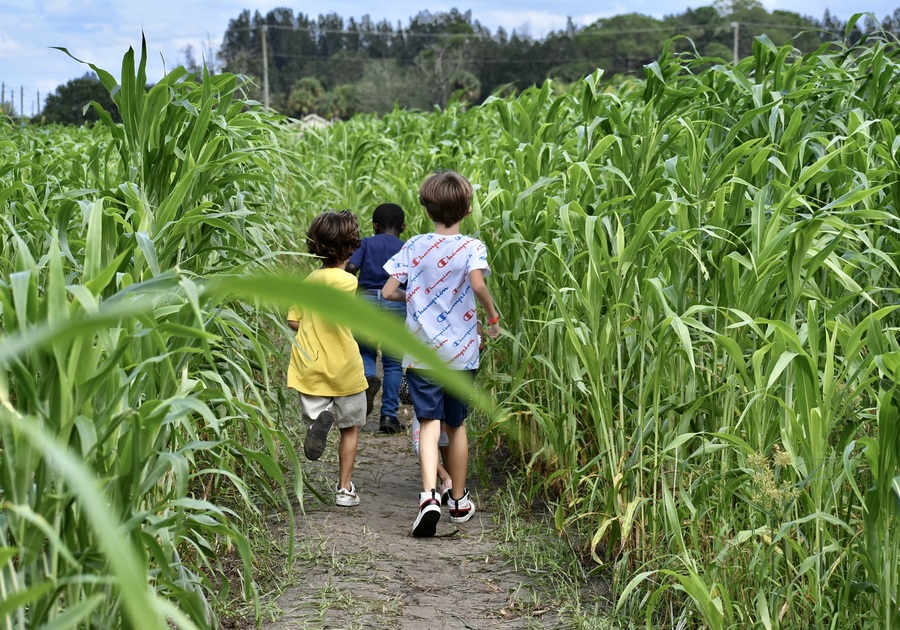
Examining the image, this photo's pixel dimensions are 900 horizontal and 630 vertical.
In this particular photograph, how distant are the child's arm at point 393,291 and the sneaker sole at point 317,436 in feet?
1.73

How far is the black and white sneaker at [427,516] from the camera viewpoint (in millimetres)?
3326

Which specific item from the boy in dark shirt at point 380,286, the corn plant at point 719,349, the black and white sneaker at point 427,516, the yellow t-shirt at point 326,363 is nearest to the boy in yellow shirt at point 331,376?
the yellow t-shirt at point 326,363

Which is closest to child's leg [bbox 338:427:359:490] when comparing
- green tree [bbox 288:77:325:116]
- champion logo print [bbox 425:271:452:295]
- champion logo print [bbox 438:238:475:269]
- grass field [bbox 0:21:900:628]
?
grass field [bbox 0:21:900:628]

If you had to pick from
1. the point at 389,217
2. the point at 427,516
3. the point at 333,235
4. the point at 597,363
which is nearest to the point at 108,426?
the point at 597,363

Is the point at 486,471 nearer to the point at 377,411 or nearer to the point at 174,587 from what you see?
the point at 377,411

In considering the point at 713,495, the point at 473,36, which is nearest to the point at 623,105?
the point at 713,495

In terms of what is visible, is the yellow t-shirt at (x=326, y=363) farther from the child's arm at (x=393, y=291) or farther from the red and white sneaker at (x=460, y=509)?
the red and white sneaker at (x=460, y=509)

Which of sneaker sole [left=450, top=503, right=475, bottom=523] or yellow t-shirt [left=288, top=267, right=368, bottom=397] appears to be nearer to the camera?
sneaker sole [left=450, top=503, right=475, bottom=523]

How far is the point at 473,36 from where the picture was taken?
200 ft

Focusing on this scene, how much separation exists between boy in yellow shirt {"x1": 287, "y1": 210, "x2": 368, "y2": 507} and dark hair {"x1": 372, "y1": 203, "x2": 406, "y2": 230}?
1.03 m

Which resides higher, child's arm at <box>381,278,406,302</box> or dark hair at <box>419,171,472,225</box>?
dark hair at <box>419,171,472,225</box>

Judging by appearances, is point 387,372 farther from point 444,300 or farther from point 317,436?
point 444,300

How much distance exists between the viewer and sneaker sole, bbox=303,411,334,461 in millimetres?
3678

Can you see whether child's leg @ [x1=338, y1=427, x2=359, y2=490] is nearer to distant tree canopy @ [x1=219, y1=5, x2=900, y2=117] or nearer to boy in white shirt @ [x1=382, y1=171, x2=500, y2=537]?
boy in white shirt @ [x1=382, y1=171, x2=500, y2=537]
